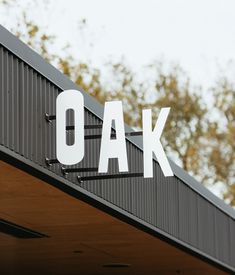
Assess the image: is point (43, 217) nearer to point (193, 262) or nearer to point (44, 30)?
point (193, 262)

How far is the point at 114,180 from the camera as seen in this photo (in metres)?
17.5

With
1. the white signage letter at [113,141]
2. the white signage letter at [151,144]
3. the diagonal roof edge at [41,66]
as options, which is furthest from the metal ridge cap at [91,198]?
the diagonal roof edge at [41,66]

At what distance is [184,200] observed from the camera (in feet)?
75.6

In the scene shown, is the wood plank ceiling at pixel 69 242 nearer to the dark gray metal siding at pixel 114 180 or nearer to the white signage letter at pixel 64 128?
the dark gray metal siding at pixel 114 180

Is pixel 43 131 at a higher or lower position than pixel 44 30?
lower

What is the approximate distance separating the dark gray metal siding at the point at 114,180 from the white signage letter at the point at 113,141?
1.89ft

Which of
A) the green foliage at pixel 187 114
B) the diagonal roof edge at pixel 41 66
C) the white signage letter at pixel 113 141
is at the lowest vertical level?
the white signage letter at pixel 113 141

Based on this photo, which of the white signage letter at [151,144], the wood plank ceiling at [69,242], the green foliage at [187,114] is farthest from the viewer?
the green foliage at [187,114]

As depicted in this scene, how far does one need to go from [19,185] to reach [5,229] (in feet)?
12.6

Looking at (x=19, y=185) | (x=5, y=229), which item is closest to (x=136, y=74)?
(x=5, y=229)

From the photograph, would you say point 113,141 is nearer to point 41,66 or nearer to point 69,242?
point 41,66

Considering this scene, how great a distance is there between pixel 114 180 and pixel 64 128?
3093 millimetres

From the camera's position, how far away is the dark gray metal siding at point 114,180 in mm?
13547

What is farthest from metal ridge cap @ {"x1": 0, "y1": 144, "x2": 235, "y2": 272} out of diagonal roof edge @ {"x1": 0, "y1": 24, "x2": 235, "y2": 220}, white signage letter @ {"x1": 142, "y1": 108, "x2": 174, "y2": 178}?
diagonal roof edge @ {"x1": 0, "y1": 24, "x2": 235, "y2": 220}
